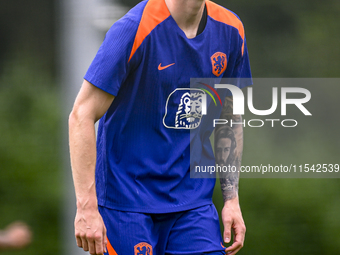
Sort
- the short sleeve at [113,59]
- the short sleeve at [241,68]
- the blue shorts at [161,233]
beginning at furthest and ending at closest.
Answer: the short sleeve at [241,68], the blue shorts at [161,233], the short sleeve at [113,59]

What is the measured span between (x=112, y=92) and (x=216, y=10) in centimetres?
60

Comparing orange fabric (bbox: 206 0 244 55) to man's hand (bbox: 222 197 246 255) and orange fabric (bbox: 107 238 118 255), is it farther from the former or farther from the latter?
orange fabric (bbox: 107 238 118 255)

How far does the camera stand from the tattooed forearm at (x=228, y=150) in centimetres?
218

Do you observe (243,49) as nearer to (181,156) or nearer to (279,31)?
(181,156)

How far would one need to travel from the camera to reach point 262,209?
11.7 ft

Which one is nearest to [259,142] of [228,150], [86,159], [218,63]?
[228,150]

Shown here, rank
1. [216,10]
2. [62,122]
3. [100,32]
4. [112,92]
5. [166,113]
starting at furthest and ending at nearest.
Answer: [62,122] → [100,32] → [216,10] → [166,113] → [112,92]

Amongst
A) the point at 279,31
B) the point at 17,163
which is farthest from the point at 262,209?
the point at 17,163

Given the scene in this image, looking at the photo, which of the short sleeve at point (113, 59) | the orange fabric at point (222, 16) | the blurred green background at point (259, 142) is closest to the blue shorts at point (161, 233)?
the short sleeve at point (113, 59)

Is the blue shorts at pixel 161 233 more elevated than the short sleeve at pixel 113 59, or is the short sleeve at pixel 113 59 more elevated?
the short sleeve at pixel 113 59

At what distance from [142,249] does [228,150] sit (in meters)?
0.64

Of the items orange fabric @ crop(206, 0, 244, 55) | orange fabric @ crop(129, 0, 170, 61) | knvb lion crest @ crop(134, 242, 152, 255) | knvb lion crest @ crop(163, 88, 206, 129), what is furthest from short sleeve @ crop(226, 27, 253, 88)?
knvb lion crest @ crop(134, 242, 152, 255)

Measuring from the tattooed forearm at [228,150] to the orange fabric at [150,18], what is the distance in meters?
0.54

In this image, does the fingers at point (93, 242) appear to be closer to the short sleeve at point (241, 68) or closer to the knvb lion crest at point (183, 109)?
the knvb lion crest at point (183, 109)
